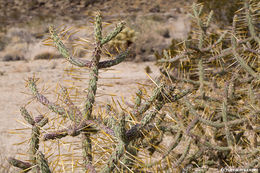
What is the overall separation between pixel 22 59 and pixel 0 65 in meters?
1.30

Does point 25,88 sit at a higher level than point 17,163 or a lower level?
lower

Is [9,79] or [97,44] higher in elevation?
[97,44]

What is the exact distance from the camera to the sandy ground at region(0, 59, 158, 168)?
4.50 m

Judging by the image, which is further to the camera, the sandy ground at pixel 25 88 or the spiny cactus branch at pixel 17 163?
the sandy ground at pixel 25 88

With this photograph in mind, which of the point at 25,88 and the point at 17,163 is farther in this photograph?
the point at 25,88

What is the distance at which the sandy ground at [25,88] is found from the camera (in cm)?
450

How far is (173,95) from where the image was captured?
1.15 m

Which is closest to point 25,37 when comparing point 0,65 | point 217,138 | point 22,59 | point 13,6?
point 22,59

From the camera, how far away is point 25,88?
7184mm

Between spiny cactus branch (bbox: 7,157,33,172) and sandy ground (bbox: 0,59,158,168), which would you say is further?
sandy ground (bbox: 0,59,158,168)

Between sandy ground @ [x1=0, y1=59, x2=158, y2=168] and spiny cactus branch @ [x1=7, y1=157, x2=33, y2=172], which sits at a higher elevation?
spiny cactus branch @ [x1=7, y1=157, x2=33, y2=172]

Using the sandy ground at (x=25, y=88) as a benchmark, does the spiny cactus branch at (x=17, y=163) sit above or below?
above

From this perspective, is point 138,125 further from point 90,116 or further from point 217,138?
point 217,138

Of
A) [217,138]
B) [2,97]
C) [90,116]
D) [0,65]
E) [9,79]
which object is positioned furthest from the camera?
[0,65]
